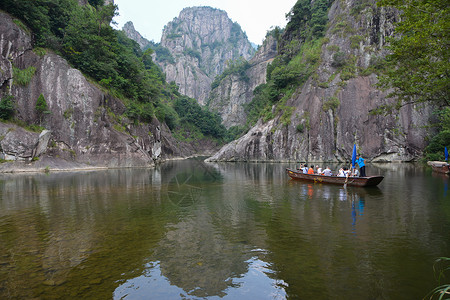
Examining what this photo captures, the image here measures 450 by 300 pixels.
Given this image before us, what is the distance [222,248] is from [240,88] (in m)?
110

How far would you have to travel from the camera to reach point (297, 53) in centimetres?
6325

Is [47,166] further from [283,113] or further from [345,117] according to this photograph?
[345,117]

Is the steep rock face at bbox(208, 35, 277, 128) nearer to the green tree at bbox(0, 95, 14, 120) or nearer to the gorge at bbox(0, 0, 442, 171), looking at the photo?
the gorge at bbox(0, 0, 442, 171)

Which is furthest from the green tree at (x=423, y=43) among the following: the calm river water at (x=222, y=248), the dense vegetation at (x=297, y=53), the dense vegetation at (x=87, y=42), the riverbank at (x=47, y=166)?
the dense vegetation at (x=297, y=53)

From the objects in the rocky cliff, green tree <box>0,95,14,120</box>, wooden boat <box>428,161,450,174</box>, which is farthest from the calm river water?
green tree <box>0,95,14,120</box>

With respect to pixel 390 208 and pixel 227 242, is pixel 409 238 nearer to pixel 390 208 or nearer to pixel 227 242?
pixel 390 208

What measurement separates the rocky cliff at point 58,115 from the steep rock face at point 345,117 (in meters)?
21.7

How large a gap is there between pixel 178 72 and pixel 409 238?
147 metres

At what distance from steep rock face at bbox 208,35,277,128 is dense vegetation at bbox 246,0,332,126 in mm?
39180

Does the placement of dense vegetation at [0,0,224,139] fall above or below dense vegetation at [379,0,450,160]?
above

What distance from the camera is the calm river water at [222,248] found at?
551 cm

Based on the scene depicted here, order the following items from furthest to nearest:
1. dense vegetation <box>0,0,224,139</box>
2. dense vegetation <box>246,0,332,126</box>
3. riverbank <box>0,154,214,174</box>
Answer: dense vegetation <box>246,0,332,126</box> → dense vegetation <box>0,0,224,139</box> → riverbank <box>0,154,214,174</box>

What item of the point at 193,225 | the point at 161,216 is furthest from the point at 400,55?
the point at 161,216

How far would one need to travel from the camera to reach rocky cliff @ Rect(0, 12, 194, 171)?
31578 mm
